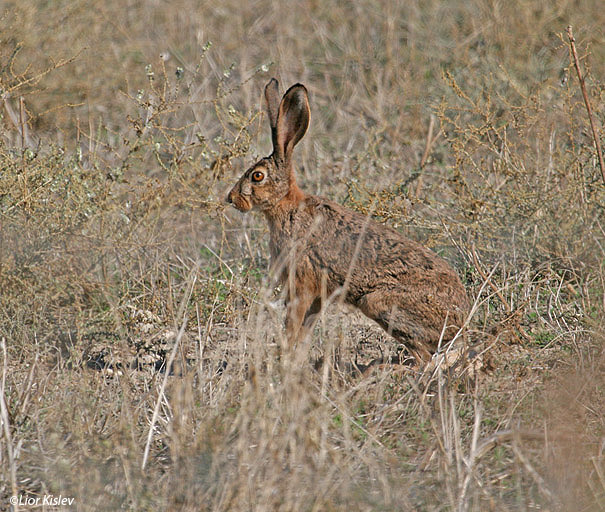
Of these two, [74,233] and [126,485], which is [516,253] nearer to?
[74,233]

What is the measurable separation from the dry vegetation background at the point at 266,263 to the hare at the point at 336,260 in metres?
0.19

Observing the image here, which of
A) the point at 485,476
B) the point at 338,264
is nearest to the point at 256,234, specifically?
the point at 338,264

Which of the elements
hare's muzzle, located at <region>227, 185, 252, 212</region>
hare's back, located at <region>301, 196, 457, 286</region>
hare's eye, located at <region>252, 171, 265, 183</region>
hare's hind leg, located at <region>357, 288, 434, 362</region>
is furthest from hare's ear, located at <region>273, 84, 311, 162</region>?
hare's hind leg, located at <region>357, 288, 434, 362</region>

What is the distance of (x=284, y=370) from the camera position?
343 centimetres

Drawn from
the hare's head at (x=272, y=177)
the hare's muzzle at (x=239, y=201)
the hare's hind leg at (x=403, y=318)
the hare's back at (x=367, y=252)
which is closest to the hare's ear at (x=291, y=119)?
the hare's head at (x=272, y=177)

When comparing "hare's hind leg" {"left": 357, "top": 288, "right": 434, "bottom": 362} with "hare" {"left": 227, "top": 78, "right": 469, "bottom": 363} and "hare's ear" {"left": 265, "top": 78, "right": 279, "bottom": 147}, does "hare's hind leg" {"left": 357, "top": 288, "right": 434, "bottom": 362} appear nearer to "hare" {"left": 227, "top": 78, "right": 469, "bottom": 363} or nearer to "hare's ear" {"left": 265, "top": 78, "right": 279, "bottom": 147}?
"hare" {"left": 227, "top": 78, "right": 469, "bottom": 363}

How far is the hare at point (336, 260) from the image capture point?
15.4ft

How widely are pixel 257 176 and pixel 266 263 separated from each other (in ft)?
3.17

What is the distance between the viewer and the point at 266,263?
239 inches

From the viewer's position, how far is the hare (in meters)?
4.71

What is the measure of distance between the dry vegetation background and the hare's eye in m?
0.38

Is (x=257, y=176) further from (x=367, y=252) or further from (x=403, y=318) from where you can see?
(x=403, y=318)

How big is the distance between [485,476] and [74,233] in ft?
9.63

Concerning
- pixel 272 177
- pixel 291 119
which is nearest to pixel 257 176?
pixel 272 177
